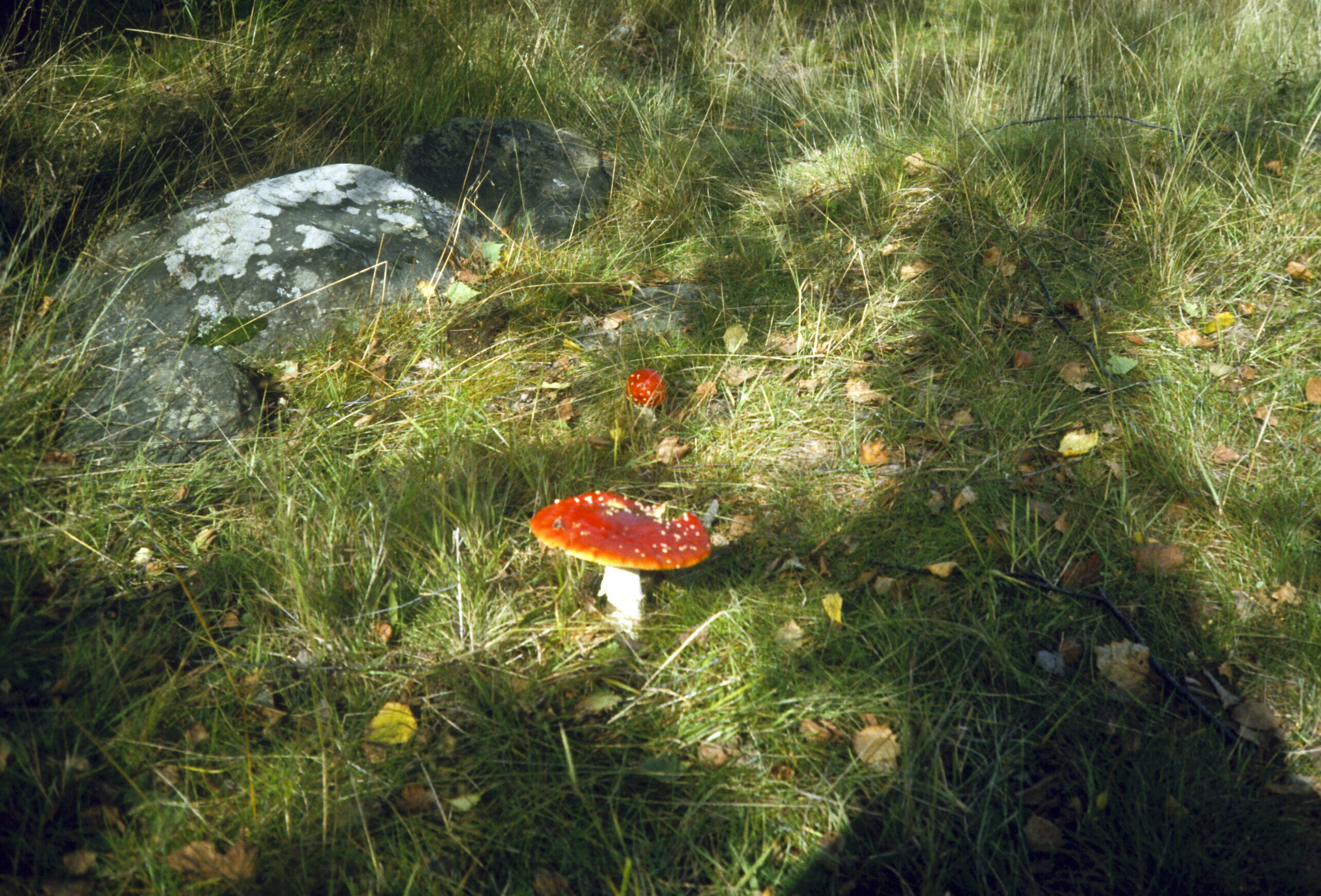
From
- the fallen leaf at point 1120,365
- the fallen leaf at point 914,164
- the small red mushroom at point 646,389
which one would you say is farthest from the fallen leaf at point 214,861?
→ the fallen leaf at point 914,164

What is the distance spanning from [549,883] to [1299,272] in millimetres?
3675

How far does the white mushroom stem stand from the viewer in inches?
83.6

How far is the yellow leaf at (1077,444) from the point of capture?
2584 mm

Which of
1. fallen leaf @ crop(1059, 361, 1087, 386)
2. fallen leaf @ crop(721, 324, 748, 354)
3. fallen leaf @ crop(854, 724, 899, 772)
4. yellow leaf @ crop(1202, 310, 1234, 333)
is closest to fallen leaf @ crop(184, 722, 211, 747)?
fallen leaf @ crop(854, 724, 899, 772)

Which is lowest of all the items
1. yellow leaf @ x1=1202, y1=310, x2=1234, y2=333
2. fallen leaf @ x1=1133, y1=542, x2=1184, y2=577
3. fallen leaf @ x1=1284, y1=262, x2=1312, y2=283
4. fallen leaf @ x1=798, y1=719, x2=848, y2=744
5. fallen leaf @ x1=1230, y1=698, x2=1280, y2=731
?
fallen leaf @ x1=798, y1=719, x2=848, y2=744

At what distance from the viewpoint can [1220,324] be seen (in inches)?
119

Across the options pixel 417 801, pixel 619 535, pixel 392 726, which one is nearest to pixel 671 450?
pixel 619 535

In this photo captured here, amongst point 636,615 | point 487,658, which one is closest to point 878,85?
point 636,615

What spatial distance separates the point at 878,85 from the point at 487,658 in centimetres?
431

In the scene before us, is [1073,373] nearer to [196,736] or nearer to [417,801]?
[417,801]

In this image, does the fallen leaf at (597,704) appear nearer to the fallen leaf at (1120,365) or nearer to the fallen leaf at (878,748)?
the fallen leaf at (878,748)

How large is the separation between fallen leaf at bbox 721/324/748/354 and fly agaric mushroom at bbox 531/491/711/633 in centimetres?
123

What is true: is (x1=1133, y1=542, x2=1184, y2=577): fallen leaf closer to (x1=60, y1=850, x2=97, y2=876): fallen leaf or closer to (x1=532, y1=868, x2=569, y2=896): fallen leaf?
(x1=532, y1=868, x2=569, y2=896): fallen leaf

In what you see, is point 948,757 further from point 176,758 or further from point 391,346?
point 391,346
